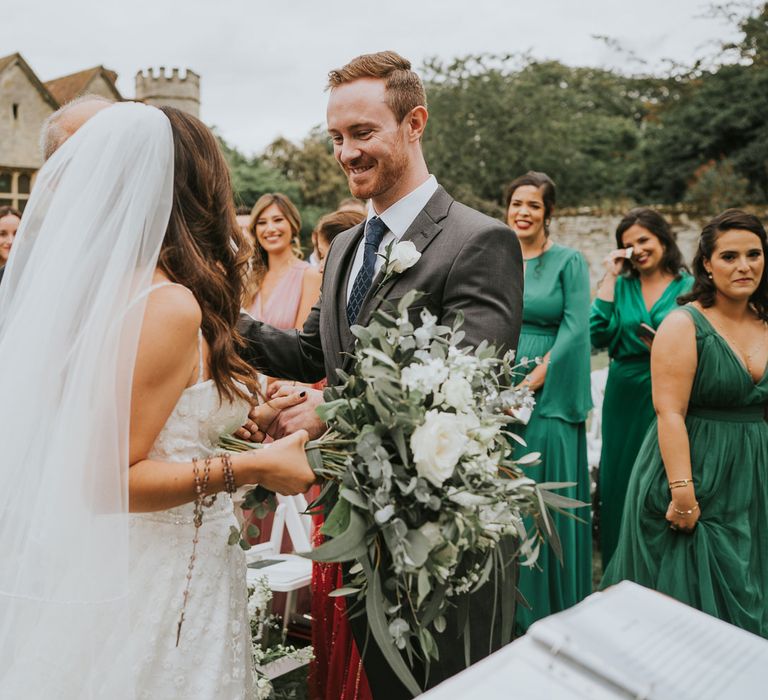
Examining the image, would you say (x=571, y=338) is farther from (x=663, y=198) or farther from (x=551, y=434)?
(x=663, y=198)

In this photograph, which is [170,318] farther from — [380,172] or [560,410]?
[560,410]

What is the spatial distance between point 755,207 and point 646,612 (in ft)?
62.5

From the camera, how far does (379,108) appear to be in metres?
2.52

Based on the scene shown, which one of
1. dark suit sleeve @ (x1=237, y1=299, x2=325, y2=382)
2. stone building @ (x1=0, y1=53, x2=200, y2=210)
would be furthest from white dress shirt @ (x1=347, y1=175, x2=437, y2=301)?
stone building @ (x1=0, y1=53, x2=200, y2=210)

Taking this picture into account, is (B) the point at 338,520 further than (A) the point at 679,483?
No

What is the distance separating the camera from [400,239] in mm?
2570

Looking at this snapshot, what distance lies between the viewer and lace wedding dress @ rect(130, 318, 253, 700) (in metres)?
2.00

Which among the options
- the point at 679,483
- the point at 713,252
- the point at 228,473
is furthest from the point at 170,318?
the point at 713,252

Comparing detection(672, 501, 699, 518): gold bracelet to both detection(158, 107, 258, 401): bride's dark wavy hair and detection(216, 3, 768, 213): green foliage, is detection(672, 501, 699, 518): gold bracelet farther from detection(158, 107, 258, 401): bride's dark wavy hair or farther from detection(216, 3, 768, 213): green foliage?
detection(216, 3, 768, 213): green foliage

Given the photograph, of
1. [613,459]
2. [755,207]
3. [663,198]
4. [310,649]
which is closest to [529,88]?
[663,198]

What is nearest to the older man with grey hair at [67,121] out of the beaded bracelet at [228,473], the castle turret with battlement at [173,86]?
the beaded bracelet at [228,473]

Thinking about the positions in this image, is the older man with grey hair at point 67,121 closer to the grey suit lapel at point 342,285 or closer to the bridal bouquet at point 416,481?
A: the grey suit lapel at point 342,285

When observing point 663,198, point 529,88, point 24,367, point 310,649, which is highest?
point 529,88

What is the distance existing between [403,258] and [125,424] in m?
0.95
